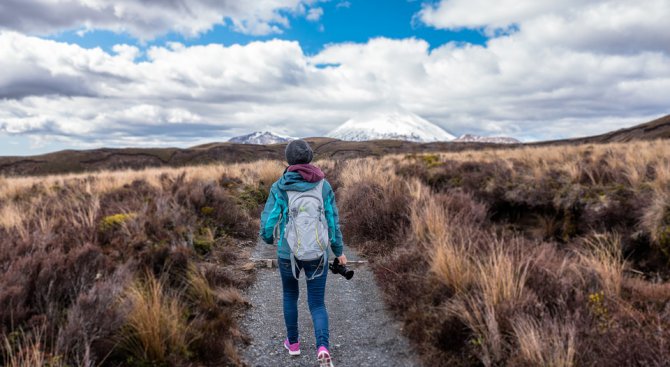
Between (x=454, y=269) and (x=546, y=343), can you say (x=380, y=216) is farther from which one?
(x=546, y=343)

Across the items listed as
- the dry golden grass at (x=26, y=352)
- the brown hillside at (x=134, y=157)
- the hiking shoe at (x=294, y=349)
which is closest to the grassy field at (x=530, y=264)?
the hiking shoe at (x=294, y=349)

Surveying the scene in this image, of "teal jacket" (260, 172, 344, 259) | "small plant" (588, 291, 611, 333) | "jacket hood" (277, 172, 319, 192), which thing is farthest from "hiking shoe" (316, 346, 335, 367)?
"small plant" (588, 291, 611, 333)

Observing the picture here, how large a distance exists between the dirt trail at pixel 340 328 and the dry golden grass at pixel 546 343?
1.10m

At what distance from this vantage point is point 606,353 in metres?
2.76

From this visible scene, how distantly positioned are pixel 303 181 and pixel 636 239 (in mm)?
6087

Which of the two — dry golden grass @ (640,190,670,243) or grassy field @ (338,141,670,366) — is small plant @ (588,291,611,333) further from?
dry golden grass @ (640,190,670,243)

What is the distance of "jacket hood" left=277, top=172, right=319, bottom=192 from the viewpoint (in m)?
3.53

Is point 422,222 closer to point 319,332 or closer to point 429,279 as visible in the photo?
point 429,279

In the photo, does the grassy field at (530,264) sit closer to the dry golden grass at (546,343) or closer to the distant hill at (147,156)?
the dry golden grass at (546,343)

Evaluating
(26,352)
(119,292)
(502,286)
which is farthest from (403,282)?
(26,352)

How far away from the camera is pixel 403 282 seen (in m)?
5.10

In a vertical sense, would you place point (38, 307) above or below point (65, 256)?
below

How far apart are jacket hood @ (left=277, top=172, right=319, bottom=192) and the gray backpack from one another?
44 millimetres

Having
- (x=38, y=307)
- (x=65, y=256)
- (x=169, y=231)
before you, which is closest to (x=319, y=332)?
(x=38, y=307)
